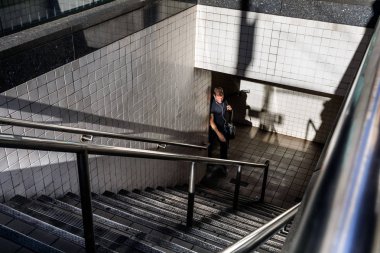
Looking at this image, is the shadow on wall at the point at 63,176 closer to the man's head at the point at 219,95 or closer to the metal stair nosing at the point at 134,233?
the metal stair nosing at the point at 134,233

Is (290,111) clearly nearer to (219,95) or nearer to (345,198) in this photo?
(219,95)

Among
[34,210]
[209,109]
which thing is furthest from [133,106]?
[209,109]

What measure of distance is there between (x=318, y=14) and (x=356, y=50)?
664 millimetres

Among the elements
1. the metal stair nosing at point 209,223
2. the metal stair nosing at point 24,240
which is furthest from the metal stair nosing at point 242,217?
the metal stair nosing at point 24,240

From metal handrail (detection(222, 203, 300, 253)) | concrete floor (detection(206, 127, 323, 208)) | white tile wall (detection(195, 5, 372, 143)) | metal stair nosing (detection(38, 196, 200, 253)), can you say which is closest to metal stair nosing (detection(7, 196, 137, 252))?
metal stair nosing (detection(38, 196, 200, 253))

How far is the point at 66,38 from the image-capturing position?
3312 millimetres

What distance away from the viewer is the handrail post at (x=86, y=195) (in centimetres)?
174

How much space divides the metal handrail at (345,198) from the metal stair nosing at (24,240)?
1.79 metres

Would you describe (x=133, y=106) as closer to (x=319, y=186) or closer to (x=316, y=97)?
(x=319, y=186)

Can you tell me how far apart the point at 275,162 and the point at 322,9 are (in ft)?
14.2

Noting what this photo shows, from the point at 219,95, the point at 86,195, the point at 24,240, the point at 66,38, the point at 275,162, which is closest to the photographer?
the point at 86,195

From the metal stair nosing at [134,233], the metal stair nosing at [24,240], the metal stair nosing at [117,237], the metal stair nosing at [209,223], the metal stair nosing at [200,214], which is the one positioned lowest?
the metal stair nosing at [200,214]

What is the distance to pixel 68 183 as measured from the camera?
3717 mm

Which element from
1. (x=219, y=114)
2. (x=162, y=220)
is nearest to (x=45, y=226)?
(x=162, y=220)
